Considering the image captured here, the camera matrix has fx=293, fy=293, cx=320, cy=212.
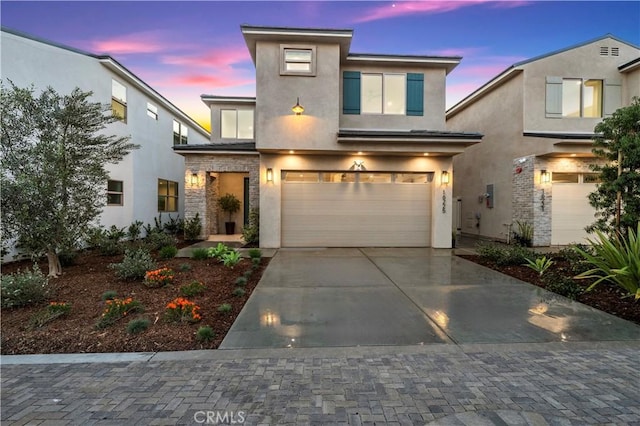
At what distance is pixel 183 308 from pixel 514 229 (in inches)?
483

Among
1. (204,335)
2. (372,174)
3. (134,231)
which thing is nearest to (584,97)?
(372,174)

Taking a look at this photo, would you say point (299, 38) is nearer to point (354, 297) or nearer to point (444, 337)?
point (354, 297)

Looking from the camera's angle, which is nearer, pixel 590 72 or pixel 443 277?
pixel 443 277

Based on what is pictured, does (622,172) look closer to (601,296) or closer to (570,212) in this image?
(601,296)

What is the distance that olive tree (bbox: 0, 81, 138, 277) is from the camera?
5.47m

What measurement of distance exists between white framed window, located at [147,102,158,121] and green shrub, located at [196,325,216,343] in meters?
13.1

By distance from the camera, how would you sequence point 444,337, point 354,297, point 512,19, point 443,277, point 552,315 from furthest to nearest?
1. point 512,19
2. point 443,277
3. point 354,297
4. point 552,315
5. point 444,337

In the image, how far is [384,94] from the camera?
11.2m

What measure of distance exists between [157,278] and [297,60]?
8.06 meters

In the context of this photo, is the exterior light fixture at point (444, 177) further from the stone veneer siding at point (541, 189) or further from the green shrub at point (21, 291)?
the green shrub at point (21, 291)

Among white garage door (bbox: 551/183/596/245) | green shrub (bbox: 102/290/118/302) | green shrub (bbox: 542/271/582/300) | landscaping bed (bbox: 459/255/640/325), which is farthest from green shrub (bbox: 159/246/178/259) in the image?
white garage door (bbox: 551/183/596/245)

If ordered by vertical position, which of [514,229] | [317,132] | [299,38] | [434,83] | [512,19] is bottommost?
[514,229]

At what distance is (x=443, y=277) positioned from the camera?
6645 millimetres

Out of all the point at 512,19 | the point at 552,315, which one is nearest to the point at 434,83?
the point at 512,19
